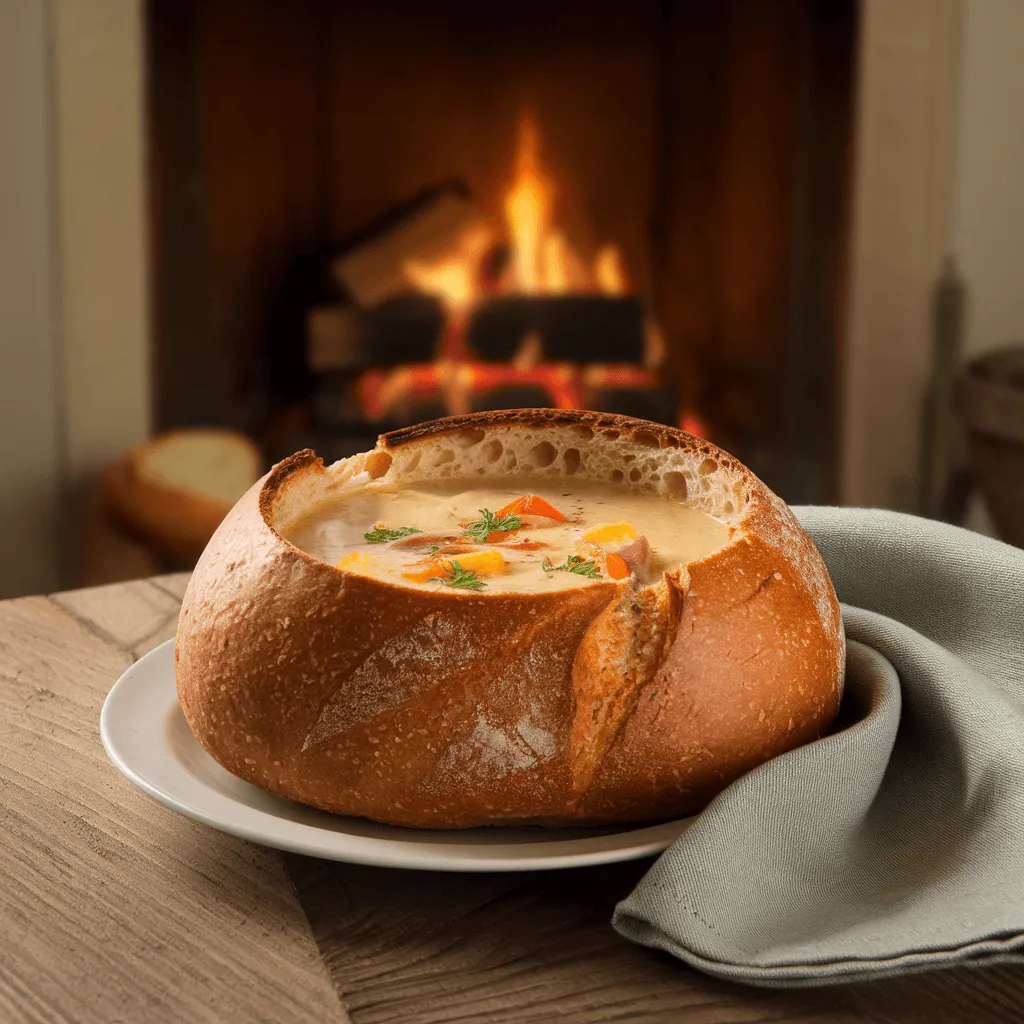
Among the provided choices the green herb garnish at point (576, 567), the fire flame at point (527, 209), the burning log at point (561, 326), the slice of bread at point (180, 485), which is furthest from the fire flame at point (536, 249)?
the green herb garnish at point (576, 567)

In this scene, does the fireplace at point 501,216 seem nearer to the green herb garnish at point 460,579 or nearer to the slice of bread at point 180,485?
the slice of bread at point 180,485

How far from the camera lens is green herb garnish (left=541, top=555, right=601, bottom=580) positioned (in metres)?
0.90

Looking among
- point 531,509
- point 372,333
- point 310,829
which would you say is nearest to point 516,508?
point 531,509

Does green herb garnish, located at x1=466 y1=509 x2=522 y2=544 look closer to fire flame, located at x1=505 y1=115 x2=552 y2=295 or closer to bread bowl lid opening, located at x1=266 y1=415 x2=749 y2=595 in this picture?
bread bowl lid opening, located at x1=266 y1=415 x2=749 y2=595

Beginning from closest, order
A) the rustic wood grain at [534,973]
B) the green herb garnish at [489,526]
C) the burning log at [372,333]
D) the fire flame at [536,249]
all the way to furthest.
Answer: the rustic wood grain at [534,973] → the green herb garnish at [489,526] → the burning log at [372,333] → the fire flame at [536,249]

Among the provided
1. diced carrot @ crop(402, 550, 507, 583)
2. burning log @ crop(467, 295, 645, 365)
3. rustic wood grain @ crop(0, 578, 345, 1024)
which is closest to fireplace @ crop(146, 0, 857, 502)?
burning log @ crop(467, 295, 645, 365)

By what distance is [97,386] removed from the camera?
9.25 feet

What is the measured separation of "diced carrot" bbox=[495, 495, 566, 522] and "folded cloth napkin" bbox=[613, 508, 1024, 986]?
254 millimetres

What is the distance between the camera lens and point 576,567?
0.91 m

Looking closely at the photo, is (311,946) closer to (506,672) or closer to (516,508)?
(506,672)

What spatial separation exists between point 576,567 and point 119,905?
363mm

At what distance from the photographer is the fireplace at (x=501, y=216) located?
2.92 m

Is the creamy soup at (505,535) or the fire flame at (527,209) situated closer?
the creamy soup at (505,535)

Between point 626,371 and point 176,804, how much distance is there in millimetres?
2401
